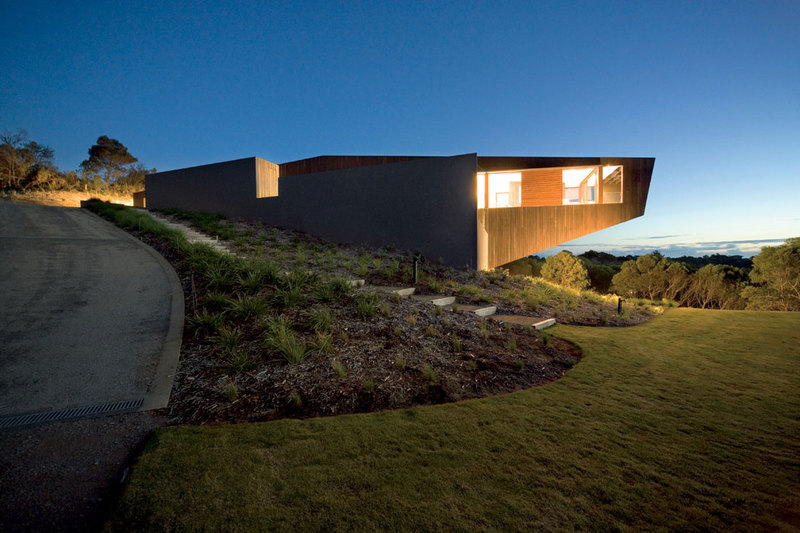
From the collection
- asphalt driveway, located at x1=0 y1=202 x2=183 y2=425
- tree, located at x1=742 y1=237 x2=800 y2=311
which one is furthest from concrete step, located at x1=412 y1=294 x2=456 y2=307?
tree, located at x1=742 y1=237 x2=800 y2=311

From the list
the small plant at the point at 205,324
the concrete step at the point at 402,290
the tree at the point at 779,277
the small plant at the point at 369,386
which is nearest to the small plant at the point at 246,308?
the small plant at the point at 205,324

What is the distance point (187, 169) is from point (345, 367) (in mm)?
14367

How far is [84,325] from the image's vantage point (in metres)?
3.94

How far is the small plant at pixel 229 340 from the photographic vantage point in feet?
11.7

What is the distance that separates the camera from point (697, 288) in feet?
70.8

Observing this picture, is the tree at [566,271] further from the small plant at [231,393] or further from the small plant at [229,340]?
the small plant at [231,393]

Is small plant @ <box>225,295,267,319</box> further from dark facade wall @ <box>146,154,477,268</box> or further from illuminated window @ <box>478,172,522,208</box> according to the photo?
illuminated window @ <box>478,172,522,208</box>

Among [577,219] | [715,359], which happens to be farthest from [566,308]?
[577,219]

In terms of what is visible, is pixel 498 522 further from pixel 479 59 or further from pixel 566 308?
pixel 479 59

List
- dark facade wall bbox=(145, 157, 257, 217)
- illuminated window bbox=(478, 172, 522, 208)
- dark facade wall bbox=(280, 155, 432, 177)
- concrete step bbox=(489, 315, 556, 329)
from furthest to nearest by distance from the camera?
dark facade wall bbox=(280, 155, 432, 177), illuminated window bbox=(478, 172, 522, 208), dark facade wall bbox=(145, 157, 257, 217), concrete step bbox=(489, 315, 556, 329)

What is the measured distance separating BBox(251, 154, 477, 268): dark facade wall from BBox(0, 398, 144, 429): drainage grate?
7434 mm

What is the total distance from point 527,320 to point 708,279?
23.5m

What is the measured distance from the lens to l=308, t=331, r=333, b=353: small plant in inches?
137

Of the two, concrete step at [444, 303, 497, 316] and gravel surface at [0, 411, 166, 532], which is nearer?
gravel surface at [0, 411, 166, 532]
